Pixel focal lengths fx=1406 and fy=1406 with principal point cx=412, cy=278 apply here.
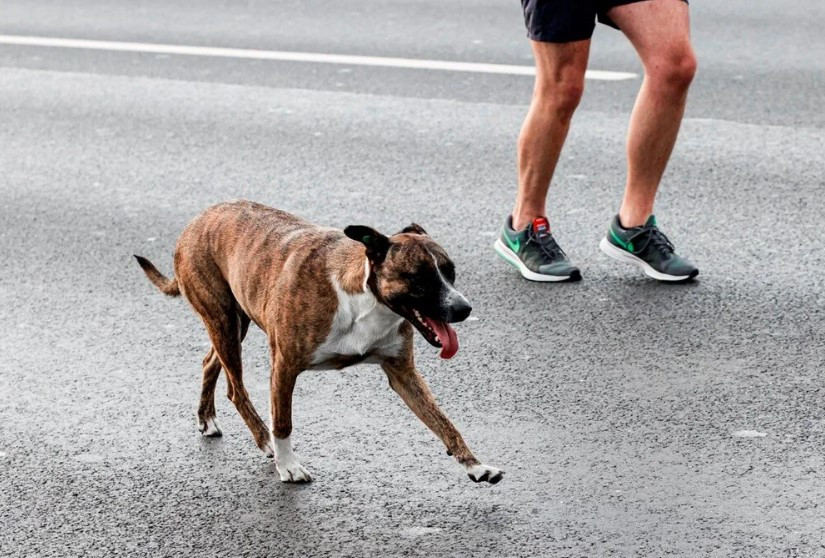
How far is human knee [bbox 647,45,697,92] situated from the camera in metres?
5.97

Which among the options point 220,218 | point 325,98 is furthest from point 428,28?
point 220,218

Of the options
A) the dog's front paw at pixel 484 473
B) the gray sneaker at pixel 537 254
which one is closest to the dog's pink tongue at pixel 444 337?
the dog's front paw at pixel 484 473

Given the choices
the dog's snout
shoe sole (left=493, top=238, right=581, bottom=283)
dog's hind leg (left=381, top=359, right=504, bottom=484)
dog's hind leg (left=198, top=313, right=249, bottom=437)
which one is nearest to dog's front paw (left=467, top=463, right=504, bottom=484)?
dog's hind leg (left=381, top=359, right=504, bottom=484)

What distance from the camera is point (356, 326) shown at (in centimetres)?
419

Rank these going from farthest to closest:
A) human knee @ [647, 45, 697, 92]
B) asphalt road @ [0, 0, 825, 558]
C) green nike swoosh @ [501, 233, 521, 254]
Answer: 1. green nike swoosh @ [501, 233, 521, 254]
2. human knee @ [647, 45, 697, 92]
3. asphalt road @ [0, 0, 825, 558]

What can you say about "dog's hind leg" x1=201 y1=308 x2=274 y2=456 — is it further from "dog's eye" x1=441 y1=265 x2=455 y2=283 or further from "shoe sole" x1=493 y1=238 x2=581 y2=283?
"shoe sole" x1=493 y1=238 x2=581 y2=283

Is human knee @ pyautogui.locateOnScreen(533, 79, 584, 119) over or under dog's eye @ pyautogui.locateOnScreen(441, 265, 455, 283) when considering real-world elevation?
under

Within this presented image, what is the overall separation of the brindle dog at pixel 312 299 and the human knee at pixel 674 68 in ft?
6.92

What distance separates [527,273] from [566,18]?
1131 millimetres

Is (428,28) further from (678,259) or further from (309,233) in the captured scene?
(309,233)

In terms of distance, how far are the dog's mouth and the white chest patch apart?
12 cm

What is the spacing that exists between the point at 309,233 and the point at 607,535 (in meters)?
1.33

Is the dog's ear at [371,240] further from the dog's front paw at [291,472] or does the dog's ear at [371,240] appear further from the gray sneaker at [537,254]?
the gray sneaker at [537,254]

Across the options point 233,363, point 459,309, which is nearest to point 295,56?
point 233,363
